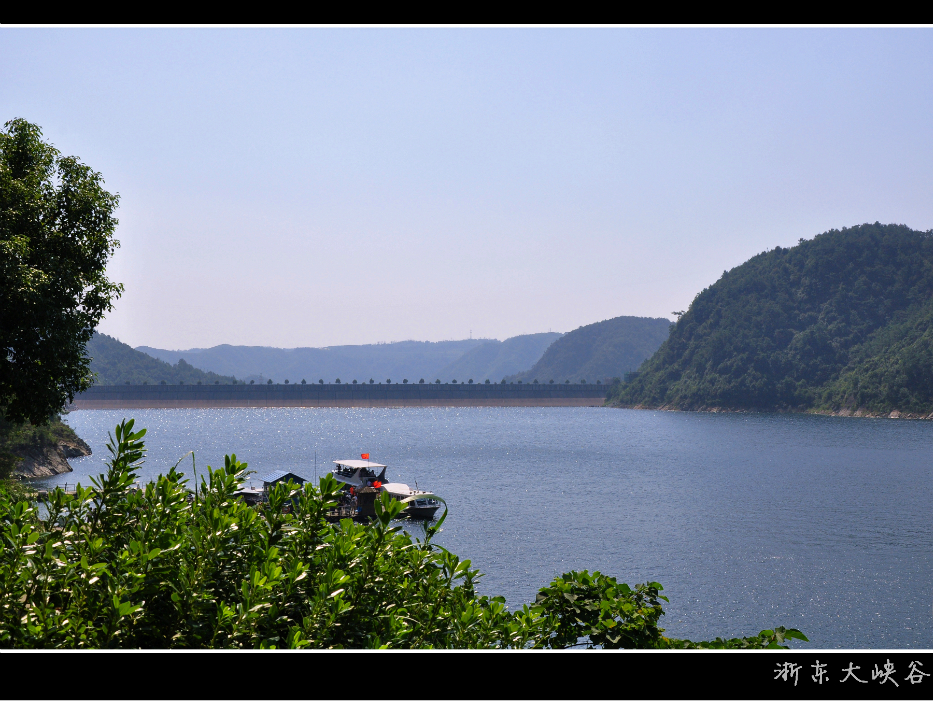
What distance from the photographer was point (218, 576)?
649 cm

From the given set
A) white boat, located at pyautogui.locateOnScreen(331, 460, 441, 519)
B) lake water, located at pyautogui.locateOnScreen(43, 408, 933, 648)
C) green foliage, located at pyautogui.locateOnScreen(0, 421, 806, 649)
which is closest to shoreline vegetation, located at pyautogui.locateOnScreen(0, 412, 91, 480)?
lake water, located at pyautogui.locateOnScreen(43, 408, 933, 648)

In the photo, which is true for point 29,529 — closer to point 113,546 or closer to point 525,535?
point 113,546

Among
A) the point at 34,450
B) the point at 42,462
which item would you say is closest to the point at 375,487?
the point at 42,462

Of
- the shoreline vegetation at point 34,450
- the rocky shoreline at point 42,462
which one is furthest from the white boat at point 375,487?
the rocky shoreline at point 42,462

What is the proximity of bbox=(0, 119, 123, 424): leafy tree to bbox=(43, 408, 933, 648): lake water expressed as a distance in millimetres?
22142

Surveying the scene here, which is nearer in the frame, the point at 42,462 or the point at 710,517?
the point at 710,517

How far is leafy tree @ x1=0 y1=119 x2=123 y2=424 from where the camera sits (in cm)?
1800

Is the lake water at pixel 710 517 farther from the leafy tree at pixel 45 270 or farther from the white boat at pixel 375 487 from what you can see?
the leafy tree at pixel 45 270

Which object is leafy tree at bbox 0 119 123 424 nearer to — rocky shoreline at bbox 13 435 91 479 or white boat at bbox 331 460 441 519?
white boat at bbox 331 460 441 519

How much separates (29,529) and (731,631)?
31.6m

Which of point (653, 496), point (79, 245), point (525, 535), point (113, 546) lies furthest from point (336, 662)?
point (653, 496)

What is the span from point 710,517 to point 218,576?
58.0 meters

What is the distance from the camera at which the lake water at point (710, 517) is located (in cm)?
3556

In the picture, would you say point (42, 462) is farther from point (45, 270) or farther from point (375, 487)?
point (45, 270)
